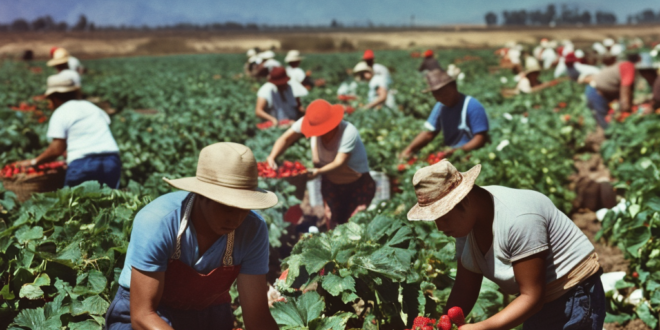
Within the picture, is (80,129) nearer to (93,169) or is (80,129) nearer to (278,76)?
(93,169)

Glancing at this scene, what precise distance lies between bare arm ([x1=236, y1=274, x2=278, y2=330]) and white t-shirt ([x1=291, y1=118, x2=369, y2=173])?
80.7 inches

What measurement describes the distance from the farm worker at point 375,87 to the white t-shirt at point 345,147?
12.4 ft

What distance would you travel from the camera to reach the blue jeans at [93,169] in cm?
485

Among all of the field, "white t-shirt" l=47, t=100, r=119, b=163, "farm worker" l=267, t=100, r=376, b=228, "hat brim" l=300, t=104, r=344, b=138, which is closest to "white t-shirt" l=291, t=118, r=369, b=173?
"farm worker" l=267, t=100, r=376, b=228

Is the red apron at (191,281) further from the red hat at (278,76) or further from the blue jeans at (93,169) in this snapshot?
the red hat at (278,76)

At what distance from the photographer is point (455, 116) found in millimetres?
4848

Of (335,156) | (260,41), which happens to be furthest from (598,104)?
(260,41)

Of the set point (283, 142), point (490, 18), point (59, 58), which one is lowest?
point (283, 142)

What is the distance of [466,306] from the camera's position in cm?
247

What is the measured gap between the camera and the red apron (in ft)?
7.39

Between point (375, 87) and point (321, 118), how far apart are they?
4.74 m

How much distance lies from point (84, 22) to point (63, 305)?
104 metres

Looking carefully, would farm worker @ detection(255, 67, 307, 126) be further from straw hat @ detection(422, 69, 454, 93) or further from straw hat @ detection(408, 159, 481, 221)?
straw hat @ detection(408, 159, 481, 221)

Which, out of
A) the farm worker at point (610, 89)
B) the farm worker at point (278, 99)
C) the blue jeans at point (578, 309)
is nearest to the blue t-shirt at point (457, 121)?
the farm worker at point (278, 99)
